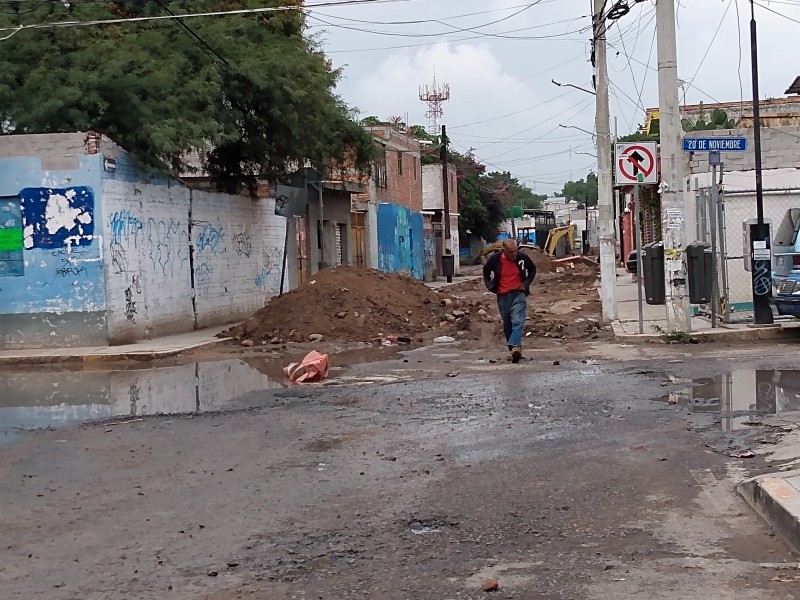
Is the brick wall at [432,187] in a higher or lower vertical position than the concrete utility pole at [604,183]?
higher

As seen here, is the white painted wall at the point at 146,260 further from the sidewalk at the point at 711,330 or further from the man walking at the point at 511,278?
the sidewalk at the point at 711,330

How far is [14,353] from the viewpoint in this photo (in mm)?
18297

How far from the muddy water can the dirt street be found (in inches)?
29.9

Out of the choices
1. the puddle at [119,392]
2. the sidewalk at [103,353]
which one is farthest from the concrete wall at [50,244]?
the puddle at [119,392]

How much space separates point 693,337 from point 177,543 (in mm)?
11757

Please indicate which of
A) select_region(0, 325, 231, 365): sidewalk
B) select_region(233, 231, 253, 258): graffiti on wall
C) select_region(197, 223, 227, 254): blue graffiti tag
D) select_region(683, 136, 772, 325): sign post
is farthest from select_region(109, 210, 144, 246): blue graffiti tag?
select_region(683, 136, 772, 325): sign post

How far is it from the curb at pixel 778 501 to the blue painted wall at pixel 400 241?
116 ft

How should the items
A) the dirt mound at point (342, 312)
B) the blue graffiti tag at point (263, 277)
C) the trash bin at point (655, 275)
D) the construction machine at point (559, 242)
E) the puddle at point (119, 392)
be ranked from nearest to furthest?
the puddle at point (119, 392), the trash bin at point (655, 275), the dirt mound at point (342, 312), the blue graffiti tag at point (263, 277), the construction machine at point (559, 242)

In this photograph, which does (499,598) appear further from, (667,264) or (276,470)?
(667,264)

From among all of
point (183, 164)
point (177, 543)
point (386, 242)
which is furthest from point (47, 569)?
point (386, 242)

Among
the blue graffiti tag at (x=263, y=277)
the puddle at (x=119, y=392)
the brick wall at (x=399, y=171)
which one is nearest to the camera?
the puddle at (x=119, y=392)

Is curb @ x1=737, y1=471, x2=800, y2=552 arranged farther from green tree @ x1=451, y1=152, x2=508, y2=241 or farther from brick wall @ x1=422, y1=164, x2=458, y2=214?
green tree @ x1=451, y1=152, x2=508, y2=241

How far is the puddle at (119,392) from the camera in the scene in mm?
11461

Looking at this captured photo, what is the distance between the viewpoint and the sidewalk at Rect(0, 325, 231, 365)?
17.3 m
